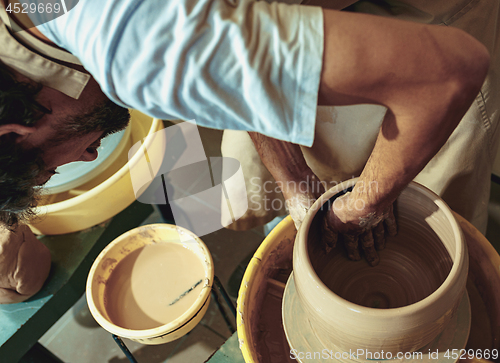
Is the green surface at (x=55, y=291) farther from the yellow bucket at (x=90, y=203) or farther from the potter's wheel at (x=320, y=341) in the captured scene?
the potter's wheel at (x=320, y=341)

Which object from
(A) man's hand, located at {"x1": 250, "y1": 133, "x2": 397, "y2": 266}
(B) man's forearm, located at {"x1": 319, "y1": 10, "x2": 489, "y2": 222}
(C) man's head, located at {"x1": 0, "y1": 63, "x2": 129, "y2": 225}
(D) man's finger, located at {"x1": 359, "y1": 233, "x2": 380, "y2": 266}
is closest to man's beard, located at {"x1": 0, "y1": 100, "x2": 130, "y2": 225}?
(C) man's head, located at {"x1": 0, "y1": 63, "x2": 129, "y2": 225}

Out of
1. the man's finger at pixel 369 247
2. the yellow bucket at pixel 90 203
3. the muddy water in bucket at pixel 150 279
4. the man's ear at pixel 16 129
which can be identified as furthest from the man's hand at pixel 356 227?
the yellow bucket at pixel 90 203

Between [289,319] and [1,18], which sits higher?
[1,18]

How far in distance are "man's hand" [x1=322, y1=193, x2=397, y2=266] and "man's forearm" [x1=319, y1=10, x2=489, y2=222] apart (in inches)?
10.1

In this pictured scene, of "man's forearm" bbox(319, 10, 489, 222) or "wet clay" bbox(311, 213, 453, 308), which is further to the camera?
"wet clay" bbox(311, 213, 453, 308)

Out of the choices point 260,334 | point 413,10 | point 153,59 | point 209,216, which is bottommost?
point 209,216

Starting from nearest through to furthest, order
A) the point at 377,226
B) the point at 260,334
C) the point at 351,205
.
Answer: the point at 351,205 → the point at 377,226 → the point at 260,334

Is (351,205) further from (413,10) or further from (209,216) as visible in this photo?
(209,216)

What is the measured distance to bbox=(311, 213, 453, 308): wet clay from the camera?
975 mm

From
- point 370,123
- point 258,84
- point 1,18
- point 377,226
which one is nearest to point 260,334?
point 377,226

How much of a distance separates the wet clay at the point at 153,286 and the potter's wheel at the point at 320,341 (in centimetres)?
46

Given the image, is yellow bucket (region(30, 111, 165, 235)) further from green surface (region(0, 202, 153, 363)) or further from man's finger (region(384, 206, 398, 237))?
man's finger (region(384, 206, 398, 237))

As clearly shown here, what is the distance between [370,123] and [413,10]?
0.89ft

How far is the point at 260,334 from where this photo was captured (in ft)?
3.57
